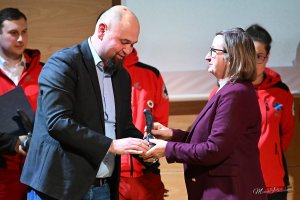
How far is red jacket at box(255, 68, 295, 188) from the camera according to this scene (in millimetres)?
2947

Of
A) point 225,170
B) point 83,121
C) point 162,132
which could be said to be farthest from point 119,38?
point 225,170

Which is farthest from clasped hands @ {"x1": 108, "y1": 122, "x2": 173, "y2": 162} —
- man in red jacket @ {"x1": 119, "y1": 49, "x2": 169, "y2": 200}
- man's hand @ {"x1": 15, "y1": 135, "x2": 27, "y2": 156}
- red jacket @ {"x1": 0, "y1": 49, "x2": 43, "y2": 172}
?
red jacket @ {"x1": 0, "y1": 49, "x2": 43, "y2": 172}

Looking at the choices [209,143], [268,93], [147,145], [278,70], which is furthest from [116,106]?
[278,70]

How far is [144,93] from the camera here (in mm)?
2992

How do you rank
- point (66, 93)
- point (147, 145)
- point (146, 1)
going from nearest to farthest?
point (66, 93)
point (147, 145)
point (146, 1)

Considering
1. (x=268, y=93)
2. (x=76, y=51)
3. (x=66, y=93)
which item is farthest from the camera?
(x=268, y=93)

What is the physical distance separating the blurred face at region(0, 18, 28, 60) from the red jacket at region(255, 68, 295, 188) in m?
1.38

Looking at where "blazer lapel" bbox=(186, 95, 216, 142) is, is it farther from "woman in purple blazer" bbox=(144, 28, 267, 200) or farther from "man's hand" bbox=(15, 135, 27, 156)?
"man's hand" bbox=(15, 135, 27, 156)

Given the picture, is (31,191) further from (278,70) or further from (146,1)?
(278,70)

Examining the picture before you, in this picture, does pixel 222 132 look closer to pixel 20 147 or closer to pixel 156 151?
pixel 156 151

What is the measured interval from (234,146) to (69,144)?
2.15 ft

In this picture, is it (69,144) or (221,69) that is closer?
(69,144)

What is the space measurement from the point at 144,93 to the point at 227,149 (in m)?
1.03

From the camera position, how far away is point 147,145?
2111mm
